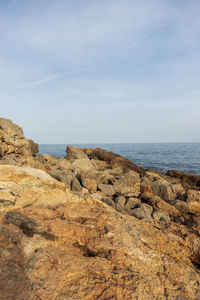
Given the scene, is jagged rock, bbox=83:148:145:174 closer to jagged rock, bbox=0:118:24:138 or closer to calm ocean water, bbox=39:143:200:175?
calm ocean water, bbox=39:143:200:175

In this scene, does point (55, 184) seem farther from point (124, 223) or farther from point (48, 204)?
point (124, 223)

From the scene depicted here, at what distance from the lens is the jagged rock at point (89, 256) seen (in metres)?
3.90

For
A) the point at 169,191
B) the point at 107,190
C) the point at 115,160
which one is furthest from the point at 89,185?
the point at 115,160

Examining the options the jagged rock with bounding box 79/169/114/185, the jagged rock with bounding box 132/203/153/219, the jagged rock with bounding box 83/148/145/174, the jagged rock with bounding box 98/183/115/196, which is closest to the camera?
the jagged rock with bounding box 132/203/153/219

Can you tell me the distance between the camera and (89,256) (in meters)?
5.26

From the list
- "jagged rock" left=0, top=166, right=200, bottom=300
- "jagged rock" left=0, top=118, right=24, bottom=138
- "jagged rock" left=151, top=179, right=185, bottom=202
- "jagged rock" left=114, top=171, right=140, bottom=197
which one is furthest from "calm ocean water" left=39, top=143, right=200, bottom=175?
"jagged rock" left=0, top=166, right=200, bottom=300

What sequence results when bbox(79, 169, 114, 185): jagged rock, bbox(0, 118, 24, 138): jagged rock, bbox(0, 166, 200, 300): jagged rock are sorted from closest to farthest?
bbox(0, 166, 200, 300): jagged rock, bbox(79, 169, 114, 185): jagged rock, bbox(0, 118, 24, 138): jagged rock

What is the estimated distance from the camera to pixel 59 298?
3604 millimetres

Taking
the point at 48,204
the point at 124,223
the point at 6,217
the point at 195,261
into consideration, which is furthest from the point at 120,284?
the point at 48,204

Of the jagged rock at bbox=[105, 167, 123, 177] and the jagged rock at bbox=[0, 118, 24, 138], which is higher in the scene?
the jagged rock at bbox=[0, 118, 24, 138]

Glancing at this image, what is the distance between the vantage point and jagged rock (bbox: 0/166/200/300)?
390cm

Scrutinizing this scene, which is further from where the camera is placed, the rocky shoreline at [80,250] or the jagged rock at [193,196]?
the jagged rock at [193,196]

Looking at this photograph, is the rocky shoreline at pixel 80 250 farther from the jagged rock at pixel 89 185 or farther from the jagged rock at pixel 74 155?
the jagged rock at pixel 74 155

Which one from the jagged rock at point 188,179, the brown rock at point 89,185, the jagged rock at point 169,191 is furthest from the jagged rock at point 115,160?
the brown rock at point 89,185
